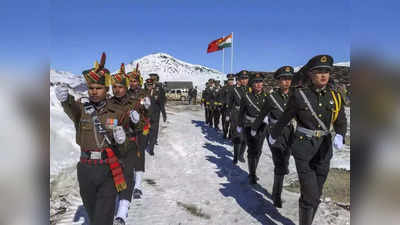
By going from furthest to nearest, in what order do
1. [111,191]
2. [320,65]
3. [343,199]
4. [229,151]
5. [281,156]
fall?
[229,151] → [343,199] → [281,156] → [320,65] → [111,191]

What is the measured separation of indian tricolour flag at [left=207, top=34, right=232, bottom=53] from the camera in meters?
24.2

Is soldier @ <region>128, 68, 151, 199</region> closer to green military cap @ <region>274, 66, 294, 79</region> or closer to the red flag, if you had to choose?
green military cap @ <region>274, 66, 294, 79</region>

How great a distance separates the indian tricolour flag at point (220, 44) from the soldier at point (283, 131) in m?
19.8

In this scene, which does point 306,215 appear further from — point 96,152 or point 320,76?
point 96,152

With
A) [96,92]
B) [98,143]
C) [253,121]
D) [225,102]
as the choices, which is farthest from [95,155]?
[225,102]

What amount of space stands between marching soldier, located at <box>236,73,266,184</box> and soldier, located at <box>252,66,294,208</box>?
1098 mm

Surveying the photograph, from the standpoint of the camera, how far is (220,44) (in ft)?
81.8

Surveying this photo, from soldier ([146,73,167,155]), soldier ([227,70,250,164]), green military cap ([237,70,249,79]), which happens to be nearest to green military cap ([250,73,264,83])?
soldier ([227,70,250,164])

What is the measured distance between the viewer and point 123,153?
305 centimetres

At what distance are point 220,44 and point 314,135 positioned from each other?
22.5 meters

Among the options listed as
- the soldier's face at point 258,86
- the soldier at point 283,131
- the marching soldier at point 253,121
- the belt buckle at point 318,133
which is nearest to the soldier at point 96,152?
the belt buckle at point 318,133
